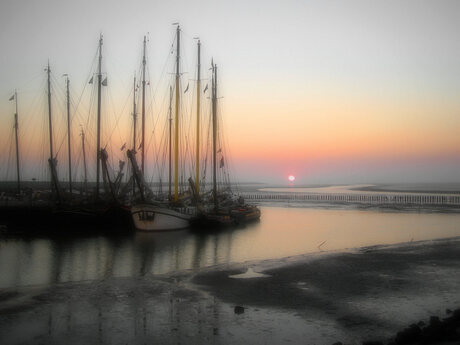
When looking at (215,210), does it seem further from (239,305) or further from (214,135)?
(239,305)

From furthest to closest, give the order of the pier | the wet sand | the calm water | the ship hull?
1. the pier
2. the ship hull
3. the calm water
4. the wet sand

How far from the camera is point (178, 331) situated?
12578 millimetres

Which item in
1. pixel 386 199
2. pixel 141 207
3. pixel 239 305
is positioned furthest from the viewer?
pixel 386 199

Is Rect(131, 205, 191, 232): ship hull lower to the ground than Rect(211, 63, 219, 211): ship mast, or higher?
lower

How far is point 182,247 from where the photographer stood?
2991cm

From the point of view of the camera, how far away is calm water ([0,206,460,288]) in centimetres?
2195

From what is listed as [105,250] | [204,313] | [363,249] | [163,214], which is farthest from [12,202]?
[204,313]

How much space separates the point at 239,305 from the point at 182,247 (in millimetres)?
15243

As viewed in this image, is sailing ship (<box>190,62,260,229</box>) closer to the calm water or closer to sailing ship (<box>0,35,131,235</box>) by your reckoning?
the calm water

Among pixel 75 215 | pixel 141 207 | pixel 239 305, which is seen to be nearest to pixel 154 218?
pixel 141 207

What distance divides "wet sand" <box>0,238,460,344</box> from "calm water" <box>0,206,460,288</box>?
2.86 meters

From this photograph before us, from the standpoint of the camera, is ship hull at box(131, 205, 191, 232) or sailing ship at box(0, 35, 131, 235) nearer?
ship hull at box(131, 205, 191, 232)

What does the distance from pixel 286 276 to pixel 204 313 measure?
20.5 feet

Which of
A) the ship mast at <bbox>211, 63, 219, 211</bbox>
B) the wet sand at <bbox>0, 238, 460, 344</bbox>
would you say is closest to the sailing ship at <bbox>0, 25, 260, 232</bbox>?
the ship mast at <bbox>211, 63, 219, 211</bbox>
